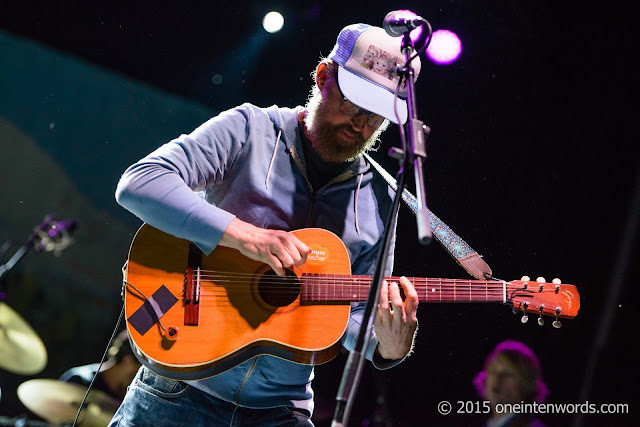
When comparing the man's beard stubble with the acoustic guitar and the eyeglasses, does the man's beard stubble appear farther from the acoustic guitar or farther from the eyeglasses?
the acoustic guitar

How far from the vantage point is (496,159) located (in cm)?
421

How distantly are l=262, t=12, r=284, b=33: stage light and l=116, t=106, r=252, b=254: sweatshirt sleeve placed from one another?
8.53 feet

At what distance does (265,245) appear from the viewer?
203cm

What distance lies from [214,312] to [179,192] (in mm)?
510

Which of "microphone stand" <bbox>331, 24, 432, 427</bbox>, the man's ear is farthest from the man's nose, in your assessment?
"microphone stand" <bbox>331, 24, 432, 427</bbox>

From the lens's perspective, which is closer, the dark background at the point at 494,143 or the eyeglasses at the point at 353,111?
the eyeglasses at the point at 353,111

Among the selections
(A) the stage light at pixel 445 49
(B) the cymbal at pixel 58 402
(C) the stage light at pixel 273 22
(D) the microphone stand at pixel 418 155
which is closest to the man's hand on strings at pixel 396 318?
(D) the microphone stand at pixel 418 155

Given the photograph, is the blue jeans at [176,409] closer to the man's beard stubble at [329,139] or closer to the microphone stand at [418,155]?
Result: the microphone stand at [418,155]

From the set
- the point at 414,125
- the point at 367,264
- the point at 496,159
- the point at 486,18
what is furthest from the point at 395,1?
the point at 414,125

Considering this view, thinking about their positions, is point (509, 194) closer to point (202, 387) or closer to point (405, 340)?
point (405, 340)

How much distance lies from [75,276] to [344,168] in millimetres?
3694

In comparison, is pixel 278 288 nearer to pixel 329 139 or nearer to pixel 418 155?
pixel 329 139

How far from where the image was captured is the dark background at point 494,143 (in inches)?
161

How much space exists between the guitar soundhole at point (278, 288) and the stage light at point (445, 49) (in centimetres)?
294
